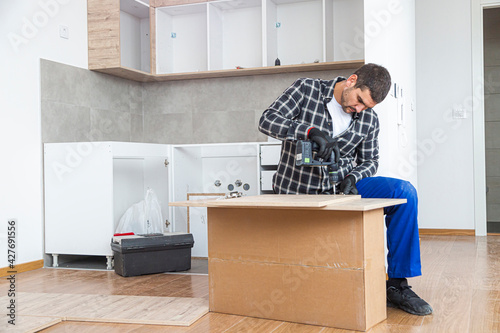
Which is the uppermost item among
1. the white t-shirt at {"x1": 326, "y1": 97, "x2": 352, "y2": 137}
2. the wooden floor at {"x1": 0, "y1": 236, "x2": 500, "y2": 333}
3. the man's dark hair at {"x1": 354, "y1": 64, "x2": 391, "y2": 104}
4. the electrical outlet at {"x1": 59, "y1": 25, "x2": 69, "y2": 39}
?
the electrical outlet at {"x1": 59, "y1": 25, "x2": 69, "y2": 39}

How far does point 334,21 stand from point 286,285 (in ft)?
9.44

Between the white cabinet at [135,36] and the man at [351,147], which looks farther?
the white cabinet at [135,36]

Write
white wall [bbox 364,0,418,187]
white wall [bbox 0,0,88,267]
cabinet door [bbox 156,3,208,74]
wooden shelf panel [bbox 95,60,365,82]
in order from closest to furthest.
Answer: white wall [bbox 364,0,418,187], white wall [bbox 0,0,88,267], wooden shelf panel [bbox 95,60,365,82], cabinet door [bbox 156,3,208,74]

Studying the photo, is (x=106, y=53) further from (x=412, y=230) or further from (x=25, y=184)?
(x=412, y=230)

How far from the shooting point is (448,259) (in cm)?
375

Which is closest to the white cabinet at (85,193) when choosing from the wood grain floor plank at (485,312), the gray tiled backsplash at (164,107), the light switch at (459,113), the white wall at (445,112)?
the gray tiled backsplash at (164,107)

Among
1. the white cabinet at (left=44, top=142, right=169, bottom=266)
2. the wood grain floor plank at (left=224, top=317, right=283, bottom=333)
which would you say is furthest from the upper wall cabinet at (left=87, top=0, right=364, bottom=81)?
the wood grain floor plank at (left=224, top=317, right=283, bottom=333)

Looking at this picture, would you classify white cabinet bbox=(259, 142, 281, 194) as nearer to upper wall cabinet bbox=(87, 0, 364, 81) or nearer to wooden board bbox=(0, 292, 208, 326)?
upper wall cabinet bbox=(87, 0, 364, 81)

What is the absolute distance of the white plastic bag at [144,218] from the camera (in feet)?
12.0

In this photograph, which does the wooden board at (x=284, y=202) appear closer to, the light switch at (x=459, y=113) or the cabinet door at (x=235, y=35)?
the cabinet door at (x=235, y=35)

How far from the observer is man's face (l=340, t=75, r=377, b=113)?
2.37m

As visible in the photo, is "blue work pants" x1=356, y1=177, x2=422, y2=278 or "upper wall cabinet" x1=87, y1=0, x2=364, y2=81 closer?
"blue work pants" x1=356, y1=177, x2=422, y2=278

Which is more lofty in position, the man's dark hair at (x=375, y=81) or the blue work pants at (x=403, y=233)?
the man's dark hair at (x=375, y=81)

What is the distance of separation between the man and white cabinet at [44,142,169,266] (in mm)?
1378
